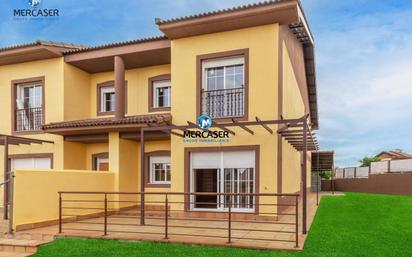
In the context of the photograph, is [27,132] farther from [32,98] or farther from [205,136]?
[205,136]

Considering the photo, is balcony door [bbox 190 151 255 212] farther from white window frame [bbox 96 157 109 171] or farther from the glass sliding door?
white window frame [bbox 96 157 109 171]

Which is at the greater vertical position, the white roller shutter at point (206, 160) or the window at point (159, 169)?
the white roller shutter at point (206, 160)

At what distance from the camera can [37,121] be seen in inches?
589

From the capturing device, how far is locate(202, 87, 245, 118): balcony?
11.8 metres

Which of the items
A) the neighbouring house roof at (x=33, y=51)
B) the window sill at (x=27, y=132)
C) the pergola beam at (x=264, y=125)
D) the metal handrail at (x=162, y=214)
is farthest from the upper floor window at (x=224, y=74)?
the window sill at (x=27, y=132)

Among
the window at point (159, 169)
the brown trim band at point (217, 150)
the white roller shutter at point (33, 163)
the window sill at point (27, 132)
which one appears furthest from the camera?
the window sill at point (27, 132)

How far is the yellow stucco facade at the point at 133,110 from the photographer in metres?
11.1

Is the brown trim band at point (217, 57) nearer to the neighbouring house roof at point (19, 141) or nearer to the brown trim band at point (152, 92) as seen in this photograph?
the brown trim band at point (152, 92)

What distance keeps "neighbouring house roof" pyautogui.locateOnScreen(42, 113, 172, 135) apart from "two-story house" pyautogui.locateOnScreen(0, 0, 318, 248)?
0.04 m

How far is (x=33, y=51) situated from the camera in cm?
1412

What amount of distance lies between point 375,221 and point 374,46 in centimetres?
683

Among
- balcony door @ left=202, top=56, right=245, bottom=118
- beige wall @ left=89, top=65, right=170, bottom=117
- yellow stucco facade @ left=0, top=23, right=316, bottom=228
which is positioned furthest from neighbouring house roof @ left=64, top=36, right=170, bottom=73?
balcony door @ left=202, top=56, right=245, bottom=118

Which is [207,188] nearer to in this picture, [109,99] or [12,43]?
[109,99]

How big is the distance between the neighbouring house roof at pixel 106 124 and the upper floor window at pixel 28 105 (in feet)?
5.72
